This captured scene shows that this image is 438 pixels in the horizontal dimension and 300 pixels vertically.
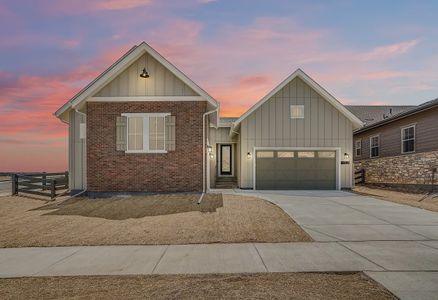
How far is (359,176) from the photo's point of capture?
26531 mm

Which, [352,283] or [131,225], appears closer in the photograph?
[352,283]

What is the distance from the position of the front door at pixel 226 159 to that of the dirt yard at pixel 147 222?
10.7 metres

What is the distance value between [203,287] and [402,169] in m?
20.4

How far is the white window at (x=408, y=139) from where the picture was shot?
67.2 feet

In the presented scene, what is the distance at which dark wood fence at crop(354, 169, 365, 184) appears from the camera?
26.4 m

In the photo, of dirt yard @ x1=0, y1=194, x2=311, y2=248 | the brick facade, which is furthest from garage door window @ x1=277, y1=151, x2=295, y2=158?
the brick facade

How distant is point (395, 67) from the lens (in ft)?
62.3

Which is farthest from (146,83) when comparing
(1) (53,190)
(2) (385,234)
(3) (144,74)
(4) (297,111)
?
(2) (385,234)

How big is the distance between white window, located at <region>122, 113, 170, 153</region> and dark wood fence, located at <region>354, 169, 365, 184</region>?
17.8 m

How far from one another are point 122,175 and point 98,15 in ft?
24.0

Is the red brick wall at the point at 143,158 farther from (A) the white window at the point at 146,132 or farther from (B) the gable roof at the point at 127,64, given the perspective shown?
(B) the gable roof at the point at 127,64

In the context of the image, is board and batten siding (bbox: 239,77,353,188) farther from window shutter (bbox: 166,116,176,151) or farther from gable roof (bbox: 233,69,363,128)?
window shutter (bbox: 166,116,176,151)

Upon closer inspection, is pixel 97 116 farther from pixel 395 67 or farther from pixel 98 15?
pixel 395 67

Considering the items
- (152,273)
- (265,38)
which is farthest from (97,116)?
(152,273)
